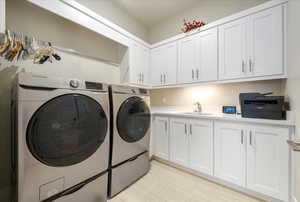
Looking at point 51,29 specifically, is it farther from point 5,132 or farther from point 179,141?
point 179,141

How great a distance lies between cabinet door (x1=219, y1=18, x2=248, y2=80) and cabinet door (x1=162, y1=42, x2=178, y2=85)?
73cm

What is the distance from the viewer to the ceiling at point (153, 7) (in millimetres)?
2383

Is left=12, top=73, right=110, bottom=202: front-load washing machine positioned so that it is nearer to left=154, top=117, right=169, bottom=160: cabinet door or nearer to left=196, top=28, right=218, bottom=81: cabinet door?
left=154, top=117, right=169, bottom=160: cabinet door

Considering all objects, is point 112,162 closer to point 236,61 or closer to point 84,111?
point 84,111

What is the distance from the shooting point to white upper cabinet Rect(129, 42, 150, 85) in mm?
2246

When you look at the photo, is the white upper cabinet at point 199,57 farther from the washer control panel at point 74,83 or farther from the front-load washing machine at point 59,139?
the washer control panel at point 74,83

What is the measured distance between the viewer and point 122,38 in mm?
2068

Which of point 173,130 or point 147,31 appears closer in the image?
point 173,130

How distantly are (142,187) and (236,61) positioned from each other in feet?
6.81

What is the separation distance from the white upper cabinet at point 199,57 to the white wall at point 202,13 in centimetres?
64

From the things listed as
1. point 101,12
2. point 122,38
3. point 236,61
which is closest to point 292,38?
point 236,61

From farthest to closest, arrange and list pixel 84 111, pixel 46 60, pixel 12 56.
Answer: pixel 46 60 → pixel 84 111 → pixel 12 56

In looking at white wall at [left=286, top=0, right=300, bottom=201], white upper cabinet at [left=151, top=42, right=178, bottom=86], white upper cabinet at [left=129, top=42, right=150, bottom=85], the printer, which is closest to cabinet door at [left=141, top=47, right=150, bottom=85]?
white upper cabinet at [left=129, top=42, right=150, bottom=85]

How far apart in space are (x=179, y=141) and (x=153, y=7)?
2.60 metres
